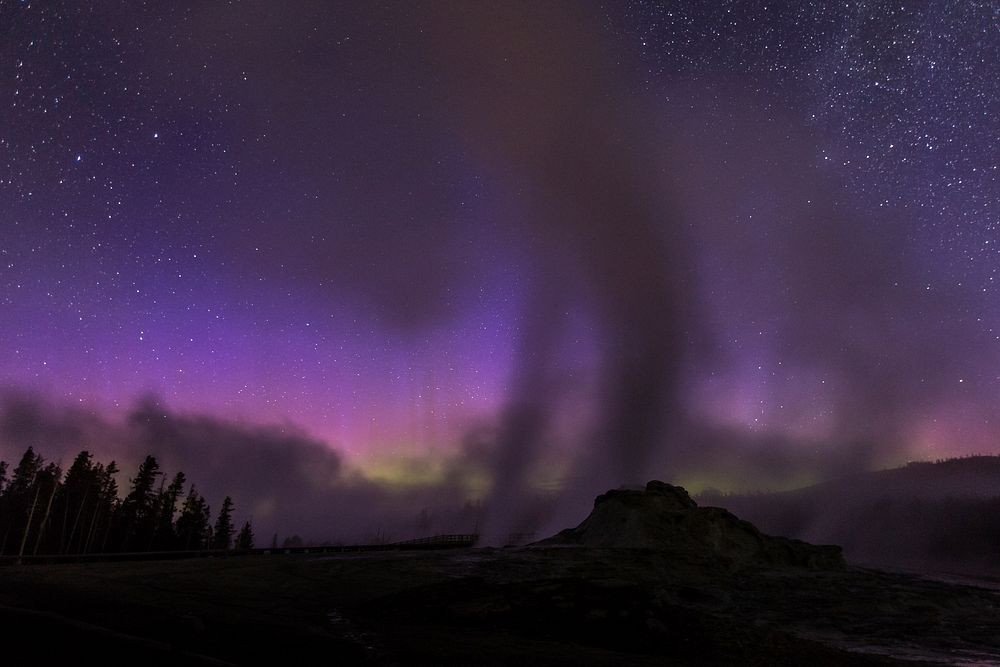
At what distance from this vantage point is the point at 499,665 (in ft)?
32.3

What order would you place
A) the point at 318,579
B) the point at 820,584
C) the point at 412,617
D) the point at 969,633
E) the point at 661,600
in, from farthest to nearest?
the point at 820,584, the point at 318,579, the point at 661,600, the point at 969,633, the point at 412,617

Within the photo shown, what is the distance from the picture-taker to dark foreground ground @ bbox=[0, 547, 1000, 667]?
10.5 m

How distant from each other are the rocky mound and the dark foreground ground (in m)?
17.3

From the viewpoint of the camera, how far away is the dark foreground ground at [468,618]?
10.5 m

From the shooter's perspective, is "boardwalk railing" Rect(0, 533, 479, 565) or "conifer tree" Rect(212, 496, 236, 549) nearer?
"boardwalk railing" Rect(0, 533, 479, 565)

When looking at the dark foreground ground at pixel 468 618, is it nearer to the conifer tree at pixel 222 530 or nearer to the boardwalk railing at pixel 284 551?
the boardwalk railing at pixel 284 551

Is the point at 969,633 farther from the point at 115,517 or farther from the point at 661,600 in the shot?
the point at 115,517

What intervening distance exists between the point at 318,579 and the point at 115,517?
278ft

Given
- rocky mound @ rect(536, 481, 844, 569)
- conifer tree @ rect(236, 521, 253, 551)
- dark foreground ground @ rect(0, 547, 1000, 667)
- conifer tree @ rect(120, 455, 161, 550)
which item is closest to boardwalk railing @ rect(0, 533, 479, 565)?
dark foreground ground @ rect(0, 547, 1000, 667)

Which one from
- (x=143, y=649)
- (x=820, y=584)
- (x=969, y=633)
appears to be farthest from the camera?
(x=820, y=584)

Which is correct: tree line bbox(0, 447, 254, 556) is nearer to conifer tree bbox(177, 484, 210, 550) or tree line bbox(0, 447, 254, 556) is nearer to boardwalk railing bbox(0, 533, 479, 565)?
conifer tree bbox(177, 484, 210, 550)

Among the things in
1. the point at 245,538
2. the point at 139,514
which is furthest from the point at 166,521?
the point at 245,538

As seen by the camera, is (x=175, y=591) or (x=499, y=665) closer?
(x=499, y=665)

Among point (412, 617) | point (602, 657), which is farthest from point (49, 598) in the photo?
point (602, 657)
